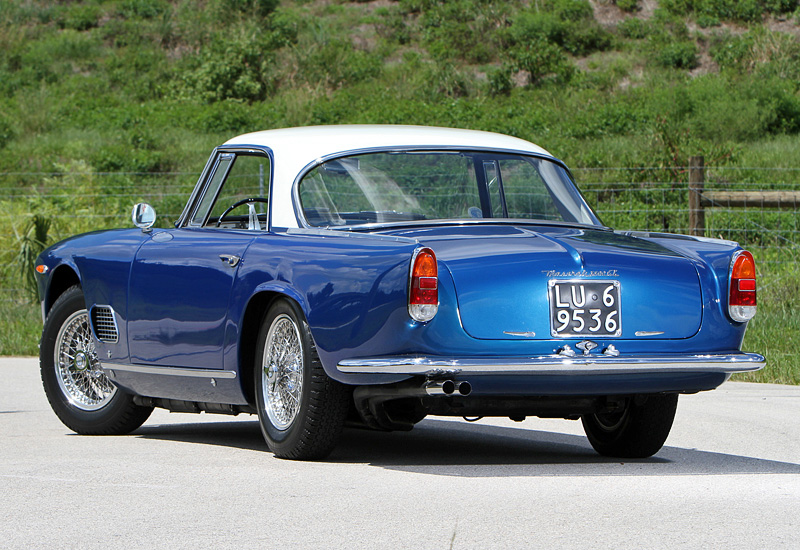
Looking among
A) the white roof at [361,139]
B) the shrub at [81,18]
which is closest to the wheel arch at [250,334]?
the white roof at [361,139]

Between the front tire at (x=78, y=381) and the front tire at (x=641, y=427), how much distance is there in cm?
258

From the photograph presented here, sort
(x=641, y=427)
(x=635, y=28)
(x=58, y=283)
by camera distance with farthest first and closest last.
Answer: (x=635, y=28)
(x=58, y=283)
(x=641, y=427)

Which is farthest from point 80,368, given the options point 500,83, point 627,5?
point 627,5

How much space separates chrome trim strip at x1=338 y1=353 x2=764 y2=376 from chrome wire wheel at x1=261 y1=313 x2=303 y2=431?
485 mm

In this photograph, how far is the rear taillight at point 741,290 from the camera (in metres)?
5.88

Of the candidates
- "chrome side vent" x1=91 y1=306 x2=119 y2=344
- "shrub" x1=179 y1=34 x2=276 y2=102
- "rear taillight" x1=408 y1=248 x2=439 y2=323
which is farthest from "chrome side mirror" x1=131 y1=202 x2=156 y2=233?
"shrub" x1=179 y1=34 x2=276 y2=102

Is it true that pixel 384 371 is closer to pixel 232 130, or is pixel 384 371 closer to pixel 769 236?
pixel 769 236

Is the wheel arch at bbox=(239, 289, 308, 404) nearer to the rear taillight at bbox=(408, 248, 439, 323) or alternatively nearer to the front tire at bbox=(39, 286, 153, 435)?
the rear taillight at bbox=(408, 248, 439, 323)

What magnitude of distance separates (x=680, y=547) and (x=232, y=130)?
26.3 m

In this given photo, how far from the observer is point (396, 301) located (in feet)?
17.7

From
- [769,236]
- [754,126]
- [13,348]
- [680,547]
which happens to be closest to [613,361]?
[680,547]

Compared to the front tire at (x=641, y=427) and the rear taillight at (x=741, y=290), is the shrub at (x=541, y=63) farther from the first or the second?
the rear taillight at (x=741, y=290)

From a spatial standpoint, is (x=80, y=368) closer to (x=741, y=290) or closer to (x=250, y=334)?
(x=250, y=334)

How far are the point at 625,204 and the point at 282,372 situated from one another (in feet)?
45.6
